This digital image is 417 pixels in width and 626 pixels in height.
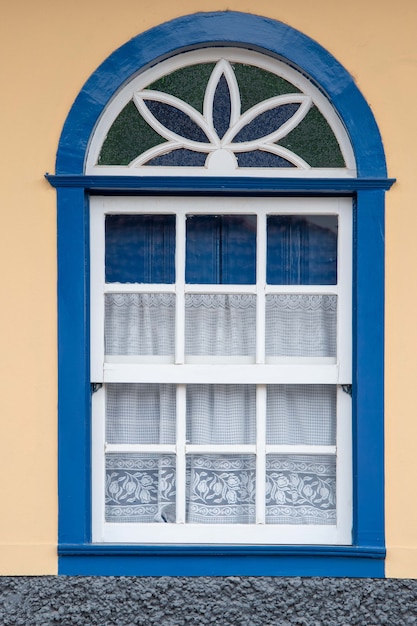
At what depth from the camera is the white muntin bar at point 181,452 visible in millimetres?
3754

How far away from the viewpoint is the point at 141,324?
380 cm

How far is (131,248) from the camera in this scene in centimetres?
381

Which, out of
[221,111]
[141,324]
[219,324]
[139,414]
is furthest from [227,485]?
[221,111]

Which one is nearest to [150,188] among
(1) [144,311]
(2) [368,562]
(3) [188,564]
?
(1) [144,311]

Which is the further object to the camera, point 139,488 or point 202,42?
point 139,488

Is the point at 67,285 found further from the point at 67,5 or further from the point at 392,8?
the point at 392,8

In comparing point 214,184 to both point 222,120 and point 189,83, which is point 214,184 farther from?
point 189,83

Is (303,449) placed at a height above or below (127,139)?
below

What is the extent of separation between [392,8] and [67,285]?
2081 millimetres

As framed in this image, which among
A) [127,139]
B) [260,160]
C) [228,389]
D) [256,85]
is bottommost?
[228,389]

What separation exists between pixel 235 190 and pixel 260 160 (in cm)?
21

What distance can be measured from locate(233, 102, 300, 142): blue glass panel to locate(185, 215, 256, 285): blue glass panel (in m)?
0.42

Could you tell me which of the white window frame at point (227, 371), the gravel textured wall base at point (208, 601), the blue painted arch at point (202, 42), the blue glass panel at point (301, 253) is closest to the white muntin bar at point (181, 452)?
the white window frame at point (227, 371)

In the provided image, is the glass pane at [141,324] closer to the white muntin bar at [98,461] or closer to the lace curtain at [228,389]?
the lace curtain at [228,389]
